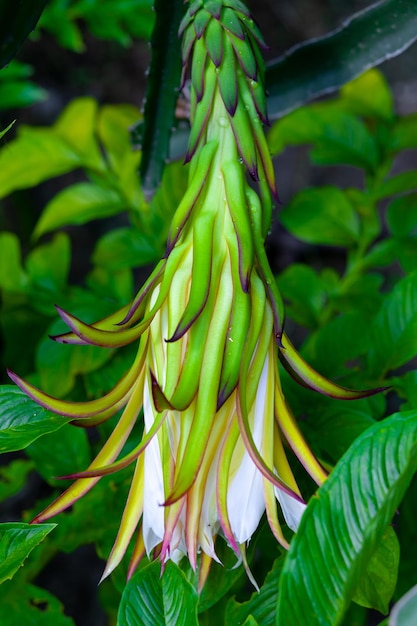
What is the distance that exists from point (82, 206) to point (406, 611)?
664mm

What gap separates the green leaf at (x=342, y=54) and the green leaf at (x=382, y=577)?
17.5 inches

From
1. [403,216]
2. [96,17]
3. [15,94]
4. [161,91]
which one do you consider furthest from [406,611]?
[96,17]

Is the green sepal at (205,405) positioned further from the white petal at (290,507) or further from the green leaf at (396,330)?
the green leaf at (396,330)

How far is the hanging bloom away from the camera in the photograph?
376 mm

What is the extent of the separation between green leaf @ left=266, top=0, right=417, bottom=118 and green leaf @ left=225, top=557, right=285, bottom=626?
18.4 inches

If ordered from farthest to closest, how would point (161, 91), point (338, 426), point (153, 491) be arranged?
point (161, 91) → point (338, 426) → point (153, 491)

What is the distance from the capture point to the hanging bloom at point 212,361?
376 millimetres

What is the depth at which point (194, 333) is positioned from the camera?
389mm

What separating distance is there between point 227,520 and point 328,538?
65 mm

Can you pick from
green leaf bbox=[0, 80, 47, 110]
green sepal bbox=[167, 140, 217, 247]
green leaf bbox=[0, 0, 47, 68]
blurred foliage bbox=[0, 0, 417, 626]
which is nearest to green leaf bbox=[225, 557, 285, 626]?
blurred foliage bbox=[0, 0, 417, 626]

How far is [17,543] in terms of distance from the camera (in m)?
0.38

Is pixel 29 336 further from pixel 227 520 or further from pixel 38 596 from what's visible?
pixel 227 520

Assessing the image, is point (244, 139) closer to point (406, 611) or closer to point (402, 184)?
point (406, 611)

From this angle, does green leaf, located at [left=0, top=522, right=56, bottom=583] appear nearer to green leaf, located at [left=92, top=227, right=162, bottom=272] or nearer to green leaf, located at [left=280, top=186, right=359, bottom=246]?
green leaf, located at [left=92, top=227, right=162, bottom=272]
